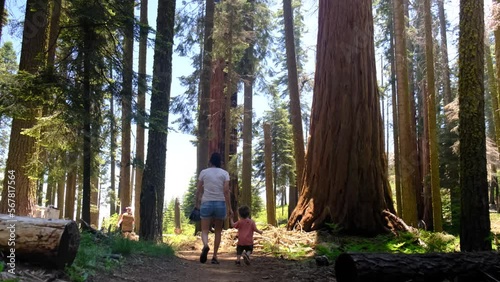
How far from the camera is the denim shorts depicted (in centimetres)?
701

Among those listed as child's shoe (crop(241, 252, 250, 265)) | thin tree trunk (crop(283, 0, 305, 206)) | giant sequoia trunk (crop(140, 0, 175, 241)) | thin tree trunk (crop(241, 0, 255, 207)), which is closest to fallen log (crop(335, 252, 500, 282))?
child's shoe (crop(241, 252, 250, 265))

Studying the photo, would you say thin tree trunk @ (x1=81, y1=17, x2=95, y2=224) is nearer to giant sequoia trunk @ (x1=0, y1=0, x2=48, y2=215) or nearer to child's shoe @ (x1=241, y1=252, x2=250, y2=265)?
giant sequoia trunk @ (x1=0, y1=0, x2=48, y2=215)

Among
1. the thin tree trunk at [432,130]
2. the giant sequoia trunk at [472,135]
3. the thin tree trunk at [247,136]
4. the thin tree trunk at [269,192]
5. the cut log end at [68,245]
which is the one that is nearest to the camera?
the cut log end at [68,245]

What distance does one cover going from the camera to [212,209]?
702cm

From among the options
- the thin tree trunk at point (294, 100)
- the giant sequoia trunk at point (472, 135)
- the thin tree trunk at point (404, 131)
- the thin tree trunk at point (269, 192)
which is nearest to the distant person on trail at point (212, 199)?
the giant sequoia trunk at point (472, 135)

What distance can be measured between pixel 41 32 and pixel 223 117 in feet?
29.7

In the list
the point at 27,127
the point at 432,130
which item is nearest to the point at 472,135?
the point at 432,130

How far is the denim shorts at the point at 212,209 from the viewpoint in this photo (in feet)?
23.0

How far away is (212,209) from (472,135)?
14.2ft

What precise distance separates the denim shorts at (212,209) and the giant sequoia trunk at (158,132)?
6.67ft

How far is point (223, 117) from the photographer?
59.4 feet

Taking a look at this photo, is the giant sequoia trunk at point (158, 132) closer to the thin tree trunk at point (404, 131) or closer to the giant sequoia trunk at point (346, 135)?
the giant sequoia trunk at point (346, 135)

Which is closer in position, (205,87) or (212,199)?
(212,199)

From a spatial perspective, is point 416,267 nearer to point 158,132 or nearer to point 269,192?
point 158,132
